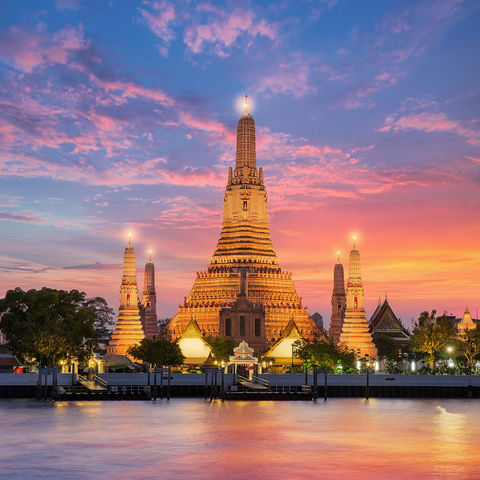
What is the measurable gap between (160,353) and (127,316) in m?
19.0

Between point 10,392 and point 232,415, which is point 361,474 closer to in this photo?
point 232,415

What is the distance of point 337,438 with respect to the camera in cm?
6588

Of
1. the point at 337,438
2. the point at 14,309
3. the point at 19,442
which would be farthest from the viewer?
the point at 14,309

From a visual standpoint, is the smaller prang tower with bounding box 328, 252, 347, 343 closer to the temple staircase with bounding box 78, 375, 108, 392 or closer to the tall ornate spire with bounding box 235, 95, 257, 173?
the tall ornate spire with bounding box 235, 95, 257, 173

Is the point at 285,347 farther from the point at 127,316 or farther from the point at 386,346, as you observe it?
the point at 386,346

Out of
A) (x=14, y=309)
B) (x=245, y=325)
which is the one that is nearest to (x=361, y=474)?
(x=14, y=309)

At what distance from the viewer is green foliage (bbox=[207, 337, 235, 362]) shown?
132 m

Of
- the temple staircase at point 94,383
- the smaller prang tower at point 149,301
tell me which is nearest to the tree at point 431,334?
the temple staircase at point 94,383

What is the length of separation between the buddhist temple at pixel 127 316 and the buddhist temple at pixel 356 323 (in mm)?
28275

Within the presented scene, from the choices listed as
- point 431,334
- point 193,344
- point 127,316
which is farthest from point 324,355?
point 127,316

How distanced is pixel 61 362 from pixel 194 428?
41.1 m

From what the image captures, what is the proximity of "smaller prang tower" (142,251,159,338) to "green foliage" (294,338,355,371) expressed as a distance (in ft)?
127

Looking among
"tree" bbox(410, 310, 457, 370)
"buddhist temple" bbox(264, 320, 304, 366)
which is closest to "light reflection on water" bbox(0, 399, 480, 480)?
"tree" bbox(410, 310, 457, 370)

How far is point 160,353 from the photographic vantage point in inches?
4929
